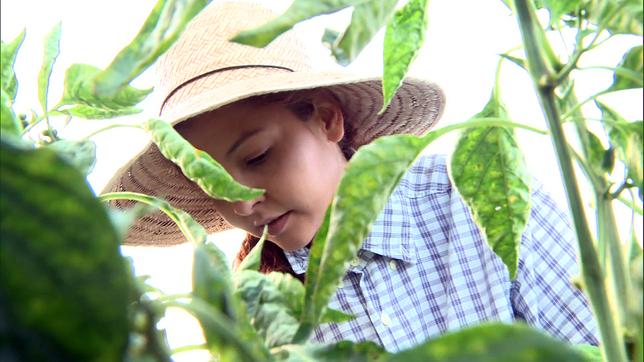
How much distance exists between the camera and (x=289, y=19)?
11.1 inches

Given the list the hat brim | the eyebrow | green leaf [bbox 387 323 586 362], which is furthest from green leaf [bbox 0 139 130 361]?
the eyebrow

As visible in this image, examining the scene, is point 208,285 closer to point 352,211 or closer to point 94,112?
point 352,211

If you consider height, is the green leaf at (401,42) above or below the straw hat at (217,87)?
above

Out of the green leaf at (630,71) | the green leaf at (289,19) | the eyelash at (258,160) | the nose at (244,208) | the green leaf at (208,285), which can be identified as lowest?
the nose at (244,208)

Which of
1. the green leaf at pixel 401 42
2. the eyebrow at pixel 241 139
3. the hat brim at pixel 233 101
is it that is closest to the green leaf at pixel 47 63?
the green leaf at pixel 401 42

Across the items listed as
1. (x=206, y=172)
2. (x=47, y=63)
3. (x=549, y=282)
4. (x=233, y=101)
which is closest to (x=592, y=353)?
(x=206, y=172)

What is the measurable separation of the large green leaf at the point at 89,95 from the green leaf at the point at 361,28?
16cm

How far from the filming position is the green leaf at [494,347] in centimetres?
15

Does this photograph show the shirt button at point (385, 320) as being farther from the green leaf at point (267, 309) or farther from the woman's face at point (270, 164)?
the green leaf at point (267, 309)

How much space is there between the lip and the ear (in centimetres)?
24

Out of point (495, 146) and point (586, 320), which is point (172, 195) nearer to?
point (586, 320)

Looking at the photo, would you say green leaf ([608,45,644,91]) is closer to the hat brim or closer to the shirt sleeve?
the hat brim

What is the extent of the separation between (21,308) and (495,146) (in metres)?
0.34

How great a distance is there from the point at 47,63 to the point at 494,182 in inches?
9.5
